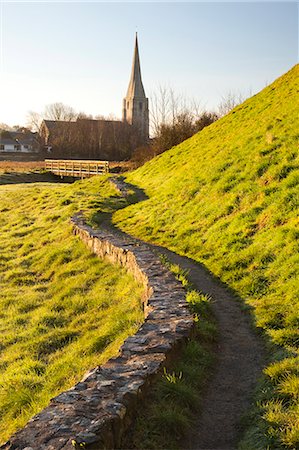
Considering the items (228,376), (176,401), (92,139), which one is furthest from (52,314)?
(92,139)

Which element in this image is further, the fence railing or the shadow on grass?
the shadow on grass

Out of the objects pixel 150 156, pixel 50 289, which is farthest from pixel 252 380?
pixel 150 156

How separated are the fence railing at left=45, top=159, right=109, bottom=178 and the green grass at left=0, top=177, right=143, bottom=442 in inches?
882

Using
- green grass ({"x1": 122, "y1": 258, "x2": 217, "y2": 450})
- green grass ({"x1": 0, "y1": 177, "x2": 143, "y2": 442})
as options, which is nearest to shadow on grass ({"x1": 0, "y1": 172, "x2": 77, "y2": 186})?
green grass ({"x1": 0, "y1": 177, "x2": 143, "y2": 442})

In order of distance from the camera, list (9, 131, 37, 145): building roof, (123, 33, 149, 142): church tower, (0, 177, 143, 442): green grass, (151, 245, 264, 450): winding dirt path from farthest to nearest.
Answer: (123, 33, 149, 142): church tower < (9, 131, 37, 145): building roof < (0, 177, 143, 442): green grass < (151, 245, 264, 450): winding dirt path

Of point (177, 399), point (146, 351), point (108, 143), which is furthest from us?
point (108, 143)

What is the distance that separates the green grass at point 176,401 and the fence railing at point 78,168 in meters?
34.7

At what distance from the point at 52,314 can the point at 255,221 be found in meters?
6.11

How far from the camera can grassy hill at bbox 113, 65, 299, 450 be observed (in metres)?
6.14

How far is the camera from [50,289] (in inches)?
513

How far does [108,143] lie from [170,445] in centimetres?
7129

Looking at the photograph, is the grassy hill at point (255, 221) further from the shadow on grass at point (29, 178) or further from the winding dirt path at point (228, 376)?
the shadow on grass at point (29, 178)

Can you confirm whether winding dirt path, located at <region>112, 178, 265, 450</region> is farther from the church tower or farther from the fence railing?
the church tower

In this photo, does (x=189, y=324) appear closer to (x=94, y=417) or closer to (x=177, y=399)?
(x=177, y=399)
